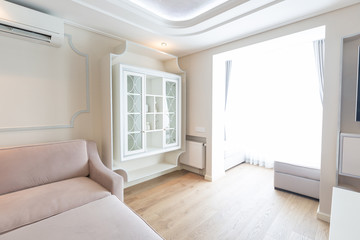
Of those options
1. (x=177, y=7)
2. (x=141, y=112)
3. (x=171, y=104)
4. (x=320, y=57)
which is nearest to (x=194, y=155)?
(x=171, y=104)

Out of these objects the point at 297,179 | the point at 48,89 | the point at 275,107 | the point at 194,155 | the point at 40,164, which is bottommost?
the point at 297,179

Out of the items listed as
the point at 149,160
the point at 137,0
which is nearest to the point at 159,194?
the point at 149,160

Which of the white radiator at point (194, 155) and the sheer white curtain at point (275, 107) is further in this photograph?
the white radiator at point (194, 155)

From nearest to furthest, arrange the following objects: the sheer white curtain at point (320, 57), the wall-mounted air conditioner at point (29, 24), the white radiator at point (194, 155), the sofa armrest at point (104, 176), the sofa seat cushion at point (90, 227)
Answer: the sofa seat cushion at point (90, 227) → the wall-mounted air conditioner at point (29, 24) → the sofa armrest at point (104, 176) → the sheer white curtain at point (320, 57) → the white radiator at point (194, 155)

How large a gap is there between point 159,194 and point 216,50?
98.6 inches

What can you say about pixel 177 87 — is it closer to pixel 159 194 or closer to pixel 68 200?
pixel 159 194

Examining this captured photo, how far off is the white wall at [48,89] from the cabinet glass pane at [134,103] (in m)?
0.45

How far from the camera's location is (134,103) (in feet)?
8.00

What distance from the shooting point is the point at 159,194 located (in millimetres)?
2477

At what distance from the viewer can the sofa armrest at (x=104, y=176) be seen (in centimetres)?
→ 171

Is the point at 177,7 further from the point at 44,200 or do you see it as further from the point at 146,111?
the point at 44,200

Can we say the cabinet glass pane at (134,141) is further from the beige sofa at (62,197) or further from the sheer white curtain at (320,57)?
the sheer white curtain at (320,57)

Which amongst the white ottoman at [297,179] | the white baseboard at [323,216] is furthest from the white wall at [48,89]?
the white baseboard at [323,216]

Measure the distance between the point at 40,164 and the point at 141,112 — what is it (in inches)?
51.0
